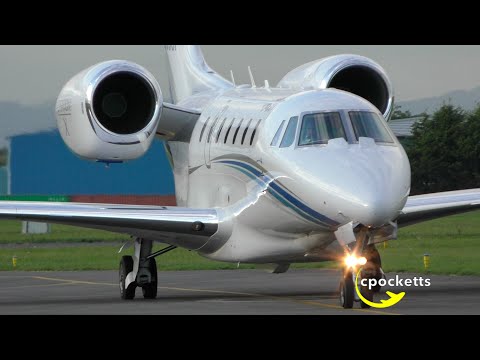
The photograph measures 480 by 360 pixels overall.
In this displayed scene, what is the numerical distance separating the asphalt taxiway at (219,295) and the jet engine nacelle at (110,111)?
2804 mm

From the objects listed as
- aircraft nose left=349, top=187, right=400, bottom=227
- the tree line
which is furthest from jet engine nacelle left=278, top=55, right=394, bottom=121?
the tree line

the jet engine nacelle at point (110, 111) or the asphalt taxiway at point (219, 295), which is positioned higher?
the jet engine nacelle at point (110, 111)

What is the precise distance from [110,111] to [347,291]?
25.8ft

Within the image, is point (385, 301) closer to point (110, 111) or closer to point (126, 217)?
point (126, 217)

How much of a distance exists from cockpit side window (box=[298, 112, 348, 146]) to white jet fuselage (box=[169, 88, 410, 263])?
0.07 meters

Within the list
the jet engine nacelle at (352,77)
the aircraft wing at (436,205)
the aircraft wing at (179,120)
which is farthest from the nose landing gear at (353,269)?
the aircraft wing at (179,120)

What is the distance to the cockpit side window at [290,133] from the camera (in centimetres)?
2205

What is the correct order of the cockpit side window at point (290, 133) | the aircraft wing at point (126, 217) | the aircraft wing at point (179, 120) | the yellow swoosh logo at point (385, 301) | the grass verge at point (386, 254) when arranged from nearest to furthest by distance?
the yellow swoosh logo at point (385, 301)
the cockpit side window at point (290, 133)
the aircraft wing at point (126, 217)
the aircraft wing at point (179, 120)
the grass verge at point (386, 254)

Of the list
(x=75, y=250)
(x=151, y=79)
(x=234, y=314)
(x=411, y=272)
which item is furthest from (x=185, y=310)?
(x=75, y=250)

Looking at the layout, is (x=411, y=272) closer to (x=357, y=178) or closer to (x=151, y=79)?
(x=151, y=79)

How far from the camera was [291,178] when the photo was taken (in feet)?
70.5

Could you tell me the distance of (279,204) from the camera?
22047 mm

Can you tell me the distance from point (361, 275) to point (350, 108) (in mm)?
2863

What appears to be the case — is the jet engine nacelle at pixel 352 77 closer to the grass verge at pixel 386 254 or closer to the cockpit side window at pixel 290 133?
the cockpit side window at pixel 290 133
